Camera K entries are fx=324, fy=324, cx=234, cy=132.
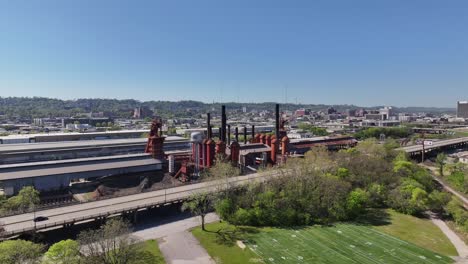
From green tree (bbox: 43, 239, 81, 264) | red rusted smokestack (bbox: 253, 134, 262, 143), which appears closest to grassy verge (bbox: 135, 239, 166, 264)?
green tree (bbox: 43, 239, 81, 264)

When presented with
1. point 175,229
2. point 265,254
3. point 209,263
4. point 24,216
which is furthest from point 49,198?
point 265,254

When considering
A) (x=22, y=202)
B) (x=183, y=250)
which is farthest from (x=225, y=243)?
(x=22, y=202)

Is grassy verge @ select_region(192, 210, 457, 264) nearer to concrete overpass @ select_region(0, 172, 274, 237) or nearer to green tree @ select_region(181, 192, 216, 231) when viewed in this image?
green tree @ select_region(181, 192, 216, 231)

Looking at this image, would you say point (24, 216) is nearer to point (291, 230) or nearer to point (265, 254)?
point (265, 254)

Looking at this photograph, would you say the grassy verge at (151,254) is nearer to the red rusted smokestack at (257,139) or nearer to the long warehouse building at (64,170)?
the long warehouse building at (64,170)

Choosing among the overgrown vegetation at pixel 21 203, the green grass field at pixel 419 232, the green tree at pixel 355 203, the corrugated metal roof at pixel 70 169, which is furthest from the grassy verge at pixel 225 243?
the corrugated metal roof at pixel 70 169

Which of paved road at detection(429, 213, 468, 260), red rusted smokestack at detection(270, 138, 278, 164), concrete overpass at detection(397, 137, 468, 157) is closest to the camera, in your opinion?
paved road at detection(429, 213, 468, 260)
